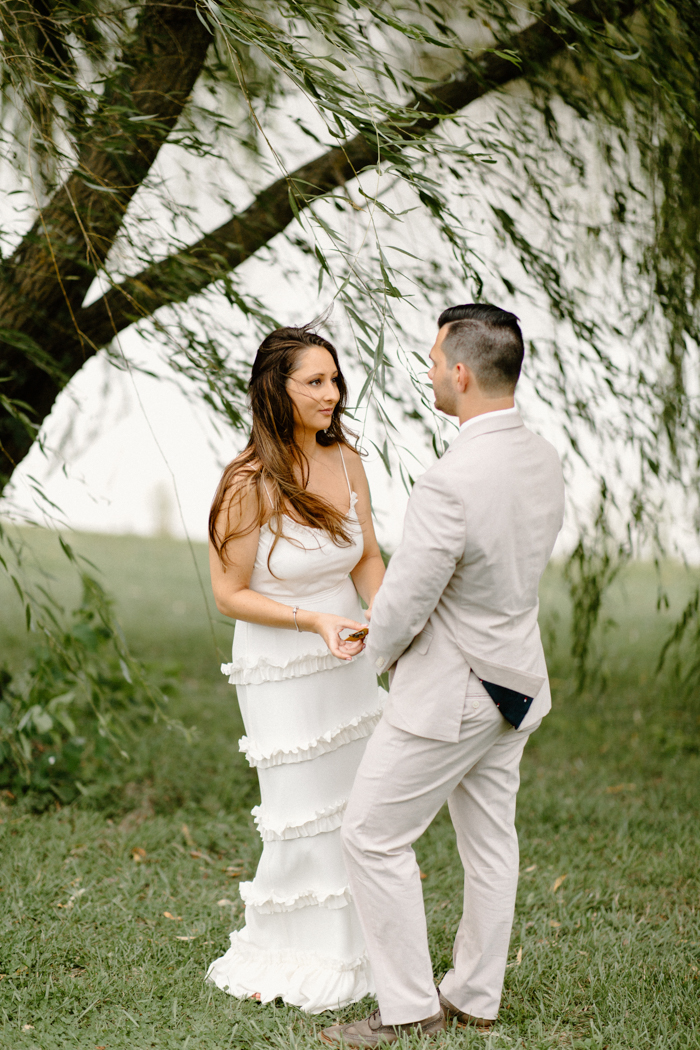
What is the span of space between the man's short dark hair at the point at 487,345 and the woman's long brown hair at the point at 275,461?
525 mm

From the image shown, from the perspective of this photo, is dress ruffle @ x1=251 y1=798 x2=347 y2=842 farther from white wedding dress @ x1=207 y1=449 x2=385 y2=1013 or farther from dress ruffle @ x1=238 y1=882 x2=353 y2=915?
dress ruffle @ x1=238 y1=882 x2=353 y2=915

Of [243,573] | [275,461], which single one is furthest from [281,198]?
[243,573]

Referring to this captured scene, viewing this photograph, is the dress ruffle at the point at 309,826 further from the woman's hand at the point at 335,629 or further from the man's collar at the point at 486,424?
the man's collar at the point at 486,424

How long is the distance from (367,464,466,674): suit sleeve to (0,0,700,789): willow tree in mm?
726

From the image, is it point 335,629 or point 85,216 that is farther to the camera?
point 85,216

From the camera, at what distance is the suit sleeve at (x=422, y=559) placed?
1.96m

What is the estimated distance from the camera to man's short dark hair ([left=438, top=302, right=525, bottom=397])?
203cm

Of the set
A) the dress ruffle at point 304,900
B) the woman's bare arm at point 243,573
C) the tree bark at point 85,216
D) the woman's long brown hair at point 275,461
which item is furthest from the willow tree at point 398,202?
the dress ruffle at point 304,900

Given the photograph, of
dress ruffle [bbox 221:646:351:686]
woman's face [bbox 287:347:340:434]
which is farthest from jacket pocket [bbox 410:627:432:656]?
woman's face [bbox 287:347:340:434]

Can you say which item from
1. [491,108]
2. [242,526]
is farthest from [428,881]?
[491,108]

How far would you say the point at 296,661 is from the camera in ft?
8.18

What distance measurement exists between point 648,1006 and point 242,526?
5.56ft

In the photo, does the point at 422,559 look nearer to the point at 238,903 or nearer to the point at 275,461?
the point at 275,461

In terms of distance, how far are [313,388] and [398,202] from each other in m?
1.98
